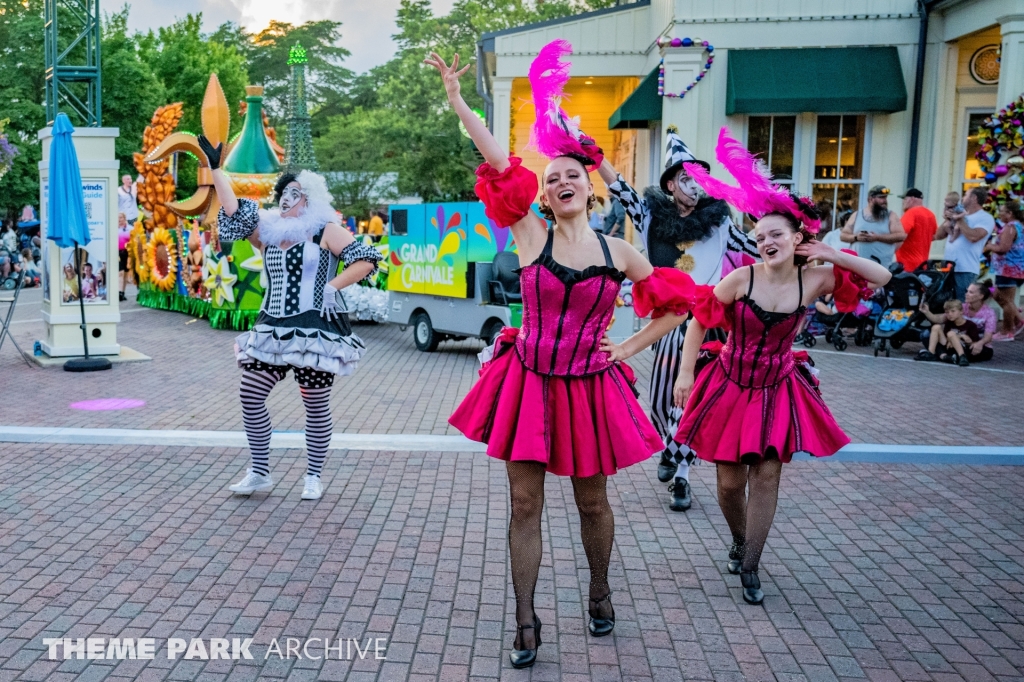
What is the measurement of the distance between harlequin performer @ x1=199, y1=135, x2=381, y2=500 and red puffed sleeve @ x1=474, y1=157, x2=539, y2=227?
82.4 inches

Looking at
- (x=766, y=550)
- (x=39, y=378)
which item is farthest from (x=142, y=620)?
(x=39, y=378)

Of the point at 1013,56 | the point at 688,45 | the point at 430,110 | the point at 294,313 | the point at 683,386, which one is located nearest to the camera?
the point at 683,386

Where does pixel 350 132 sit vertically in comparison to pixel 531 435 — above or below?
above

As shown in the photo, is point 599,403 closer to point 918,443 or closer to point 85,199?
point 918,443

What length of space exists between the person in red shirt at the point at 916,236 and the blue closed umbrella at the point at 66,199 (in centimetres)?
984

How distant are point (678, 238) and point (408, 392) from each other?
15.3ft

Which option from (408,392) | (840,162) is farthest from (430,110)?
(408,392)

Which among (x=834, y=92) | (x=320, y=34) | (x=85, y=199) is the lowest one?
(x=85, y=199)

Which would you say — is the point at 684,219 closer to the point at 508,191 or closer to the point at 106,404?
the point at 508,191

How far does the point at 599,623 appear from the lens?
390cm

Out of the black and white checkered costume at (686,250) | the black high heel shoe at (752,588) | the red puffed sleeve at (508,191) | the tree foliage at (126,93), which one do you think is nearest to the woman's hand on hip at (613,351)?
the red puffed sleeve at (508,191)

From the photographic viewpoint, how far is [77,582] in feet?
14.3

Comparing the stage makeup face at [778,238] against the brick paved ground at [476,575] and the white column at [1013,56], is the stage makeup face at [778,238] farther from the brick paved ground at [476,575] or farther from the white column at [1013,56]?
the white column at [1013,56]

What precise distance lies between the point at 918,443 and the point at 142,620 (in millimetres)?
5652
